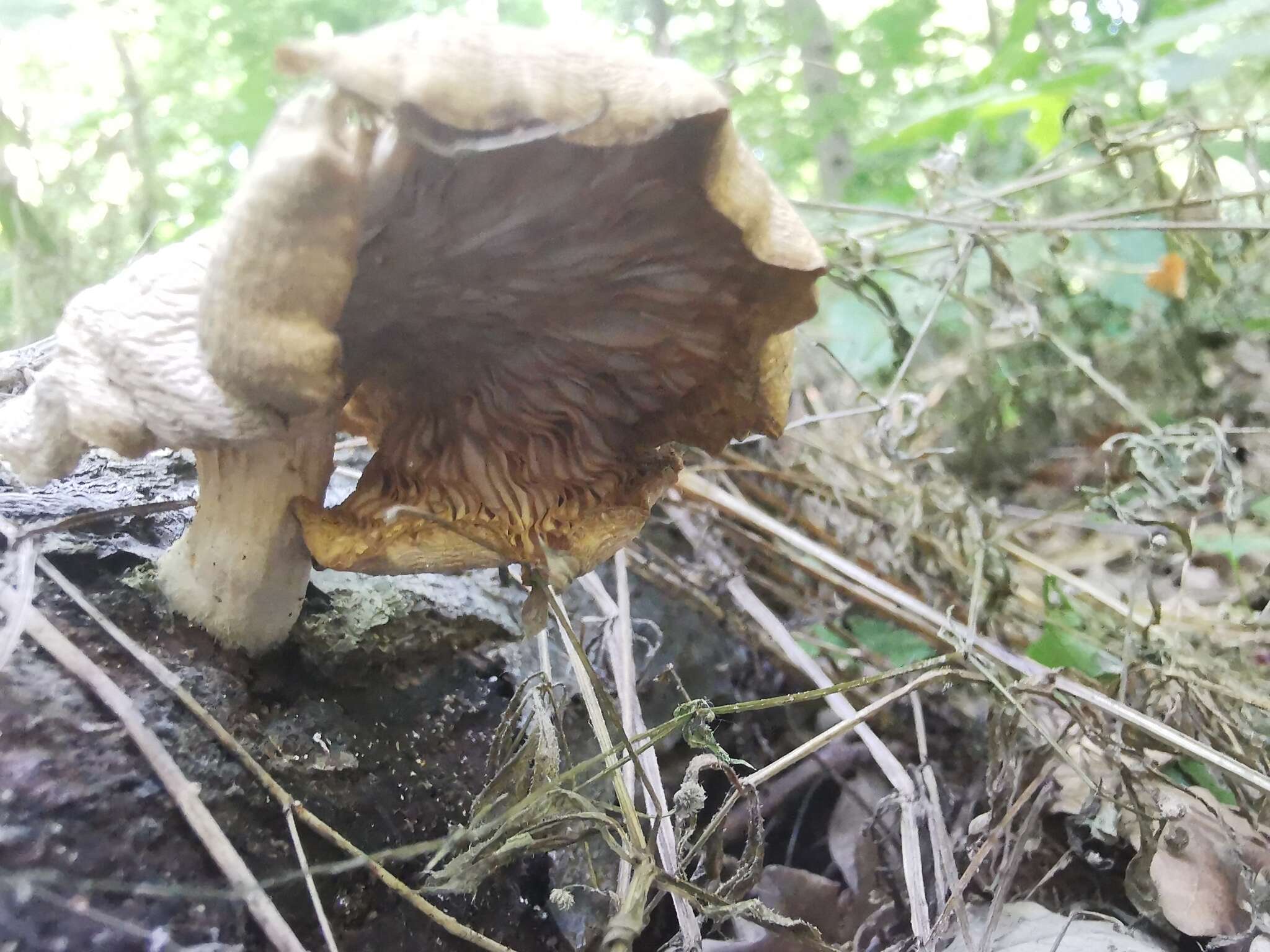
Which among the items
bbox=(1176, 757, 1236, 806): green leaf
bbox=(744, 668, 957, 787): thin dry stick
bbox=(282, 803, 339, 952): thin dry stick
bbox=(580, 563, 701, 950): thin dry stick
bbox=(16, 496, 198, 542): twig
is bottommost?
bbox=(1176, 757, 1236, 806): green leaf

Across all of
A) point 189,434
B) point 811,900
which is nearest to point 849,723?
point 811,900

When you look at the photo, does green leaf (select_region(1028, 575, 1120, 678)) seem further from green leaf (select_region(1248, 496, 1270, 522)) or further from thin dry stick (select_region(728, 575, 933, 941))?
green leaf (select_region(1248, 496, 1270, 522))

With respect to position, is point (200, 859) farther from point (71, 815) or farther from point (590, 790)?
point (590, 790)

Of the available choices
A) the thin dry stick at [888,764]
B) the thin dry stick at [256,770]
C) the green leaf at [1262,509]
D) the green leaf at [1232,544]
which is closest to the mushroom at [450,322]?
the thin dry stick at [256,770]

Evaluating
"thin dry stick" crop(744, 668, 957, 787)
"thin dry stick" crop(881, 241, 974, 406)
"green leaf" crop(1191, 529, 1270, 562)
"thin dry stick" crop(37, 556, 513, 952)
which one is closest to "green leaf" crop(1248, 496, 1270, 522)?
"green leaf" crop(1191, 529, 1270, 562)

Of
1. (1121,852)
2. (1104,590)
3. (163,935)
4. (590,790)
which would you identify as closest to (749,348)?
(590,790)

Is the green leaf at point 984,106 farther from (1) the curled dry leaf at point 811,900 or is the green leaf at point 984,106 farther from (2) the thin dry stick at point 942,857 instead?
(1) the curled dry leaf at point 811,900
